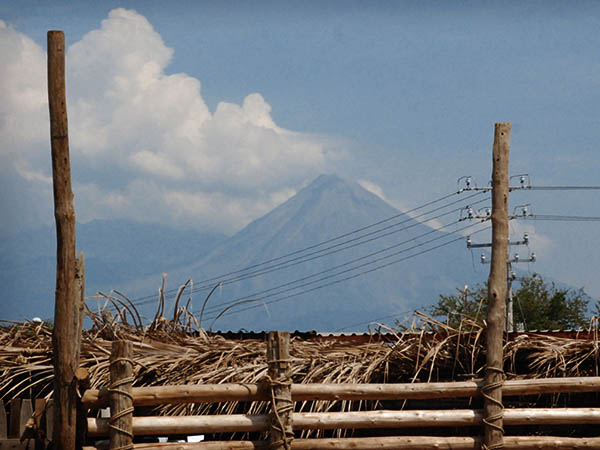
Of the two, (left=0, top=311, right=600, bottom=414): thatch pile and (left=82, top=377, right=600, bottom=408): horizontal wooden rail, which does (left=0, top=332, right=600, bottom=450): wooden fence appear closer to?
(left=82, top=377, right=600, bottom=408): horizontal wooden rail

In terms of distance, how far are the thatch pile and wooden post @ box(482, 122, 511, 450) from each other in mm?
384

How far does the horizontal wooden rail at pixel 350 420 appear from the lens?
6.34 m

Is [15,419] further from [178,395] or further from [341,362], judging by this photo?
[341,362]

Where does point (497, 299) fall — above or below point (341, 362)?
above

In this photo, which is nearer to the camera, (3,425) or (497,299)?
(497,299)

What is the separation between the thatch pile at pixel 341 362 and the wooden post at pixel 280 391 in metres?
0.35

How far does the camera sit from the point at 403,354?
23.2 feet

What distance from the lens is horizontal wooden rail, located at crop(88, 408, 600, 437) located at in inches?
250

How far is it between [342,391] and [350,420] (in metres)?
0.23

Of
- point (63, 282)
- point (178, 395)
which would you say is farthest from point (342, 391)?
point (63, 282)

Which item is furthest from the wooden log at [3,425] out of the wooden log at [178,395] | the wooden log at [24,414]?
the wooden log at [178,395]

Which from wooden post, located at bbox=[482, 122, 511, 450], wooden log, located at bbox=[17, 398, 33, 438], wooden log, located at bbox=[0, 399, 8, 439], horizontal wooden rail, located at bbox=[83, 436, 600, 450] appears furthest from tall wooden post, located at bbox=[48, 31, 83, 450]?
wooden post, located at bbox=[482, 122, 511, 450]

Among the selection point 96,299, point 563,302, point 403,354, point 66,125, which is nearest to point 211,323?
point 96,299

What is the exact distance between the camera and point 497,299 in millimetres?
6594
